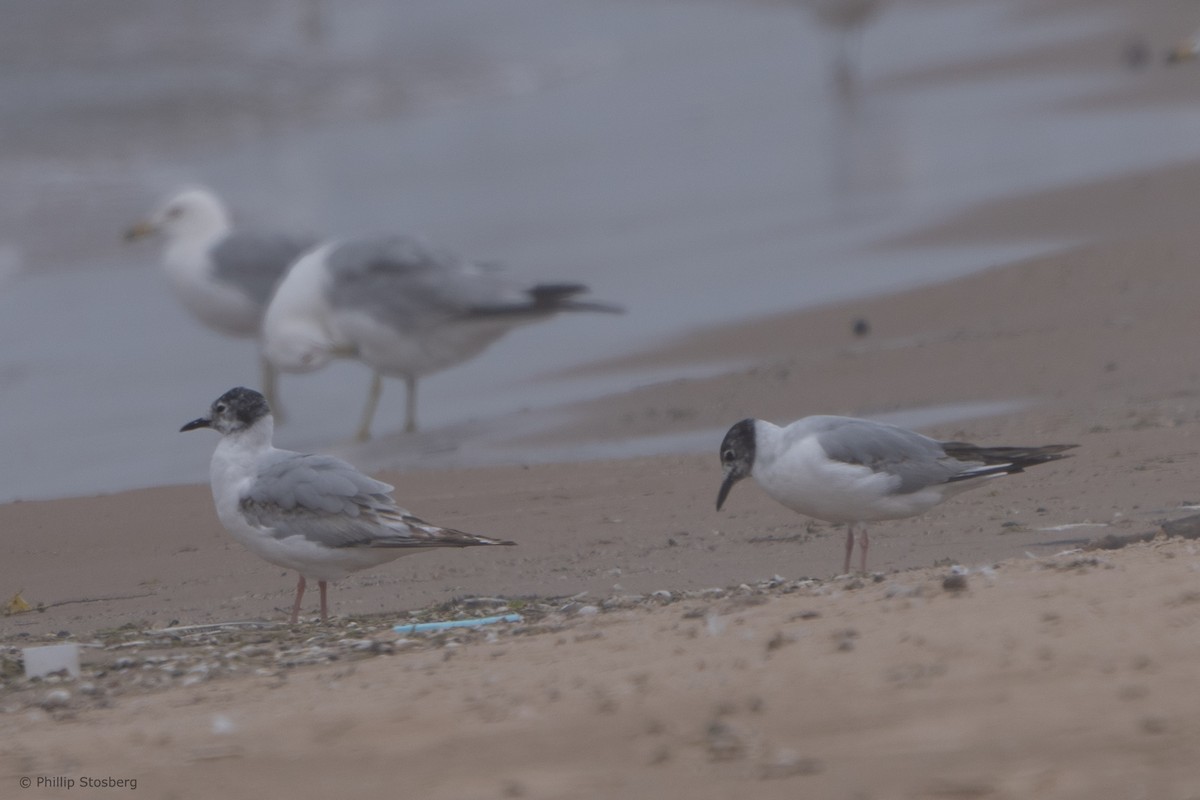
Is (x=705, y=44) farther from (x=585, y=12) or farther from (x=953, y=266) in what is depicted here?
(x=953, y=266)

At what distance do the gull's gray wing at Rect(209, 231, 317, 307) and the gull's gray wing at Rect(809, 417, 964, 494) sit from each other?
601 centimetres

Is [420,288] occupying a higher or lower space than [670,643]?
higher

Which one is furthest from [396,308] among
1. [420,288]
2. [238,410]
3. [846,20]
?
[846,20]

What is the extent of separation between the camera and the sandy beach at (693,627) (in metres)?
3.66

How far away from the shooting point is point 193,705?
4.41 m

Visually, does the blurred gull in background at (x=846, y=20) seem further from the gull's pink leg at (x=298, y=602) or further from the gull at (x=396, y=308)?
the gull's pink leg at (x=298, y=602)

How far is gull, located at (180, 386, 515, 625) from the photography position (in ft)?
18.6

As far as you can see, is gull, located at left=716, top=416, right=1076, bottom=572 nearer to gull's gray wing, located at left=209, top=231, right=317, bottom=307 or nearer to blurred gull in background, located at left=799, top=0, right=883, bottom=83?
gull's gray wing, located at left=209, top=231, right=317, bottom=307

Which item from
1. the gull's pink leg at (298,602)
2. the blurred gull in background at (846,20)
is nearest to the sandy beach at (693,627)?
the gull's pink leg at (298,602)

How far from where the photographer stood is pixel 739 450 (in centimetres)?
611

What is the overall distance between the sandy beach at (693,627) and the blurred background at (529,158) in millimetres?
1259

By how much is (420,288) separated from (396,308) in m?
0.20

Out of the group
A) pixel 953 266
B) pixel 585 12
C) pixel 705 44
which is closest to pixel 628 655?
pixel 953 266

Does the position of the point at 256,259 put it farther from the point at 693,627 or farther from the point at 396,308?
the point at 693,627
